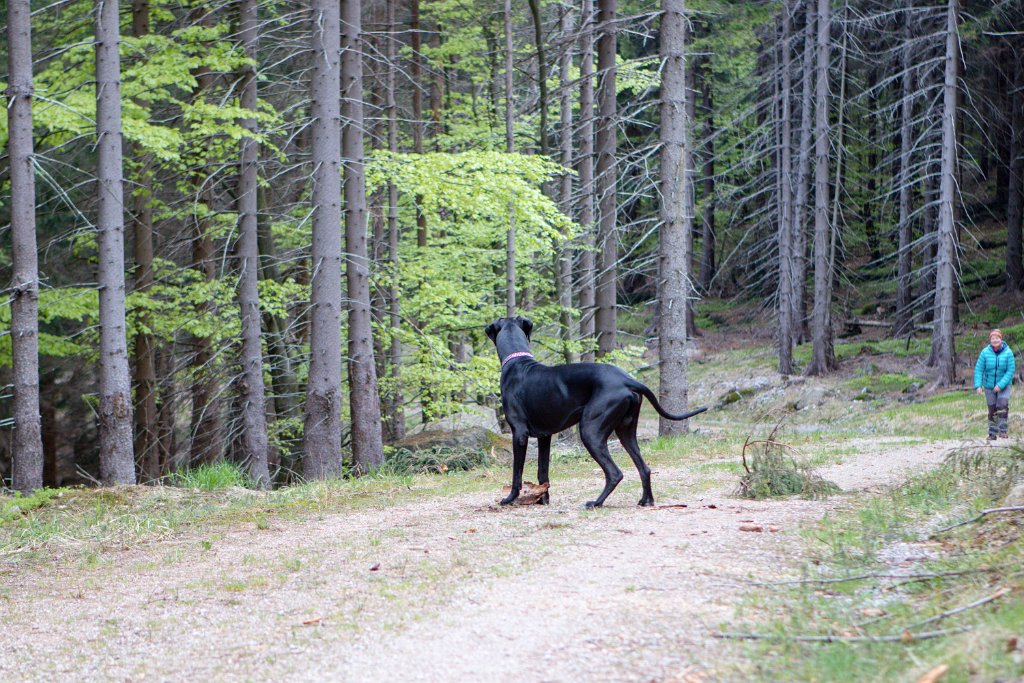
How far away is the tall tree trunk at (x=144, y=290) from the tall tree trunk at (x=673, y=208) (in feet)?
29.7

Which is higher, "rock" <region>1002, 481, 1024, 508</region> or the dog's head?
the dog's head

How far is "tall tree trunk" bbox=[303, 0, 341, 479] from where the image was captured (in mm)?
14227

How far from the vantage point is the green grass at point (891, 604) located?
3938 millimetres

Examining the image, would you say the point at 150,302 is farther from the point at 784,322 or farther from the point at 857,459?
the point at 784,322

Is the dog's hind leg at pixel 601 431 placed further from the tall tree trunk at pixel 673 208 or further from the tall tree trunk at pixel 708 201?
the tall tree trunk at pixel 708 201

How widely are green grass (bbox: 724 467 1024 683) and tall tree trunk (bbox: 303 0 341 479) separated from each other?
339 inches

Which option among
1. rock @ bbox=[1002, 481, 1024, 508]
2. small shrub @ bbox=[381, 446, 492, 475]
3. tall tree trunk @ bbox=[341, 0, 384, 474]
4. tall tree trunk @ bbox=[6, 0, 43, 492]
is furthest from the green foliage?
rock @ bbox=[1002, 481, 1024, 508]

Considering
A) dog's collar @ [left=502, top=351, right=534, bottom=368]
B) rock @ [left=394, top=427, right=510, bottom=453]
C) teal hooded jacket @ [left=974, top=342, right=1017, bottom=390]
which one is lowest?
rock @ [left=394, top=427, right=510, bottom=453]

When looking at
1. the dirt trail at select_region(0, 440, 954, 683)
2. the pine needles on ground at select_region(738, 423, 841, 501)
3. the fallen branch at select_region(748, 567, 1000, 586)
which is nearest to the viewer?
the dirt trail at select_region(0, 440, 954, 683)

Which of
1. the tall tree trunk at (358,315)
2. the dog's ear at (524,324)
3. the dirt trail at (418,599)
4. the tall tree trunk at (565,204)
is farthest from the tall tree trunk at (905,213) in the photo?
the dirt trail at (418,599)

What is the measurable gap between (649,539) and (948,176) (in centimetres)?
2103

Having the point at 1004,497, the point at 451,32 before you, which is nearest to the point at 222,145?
the point at 451,32

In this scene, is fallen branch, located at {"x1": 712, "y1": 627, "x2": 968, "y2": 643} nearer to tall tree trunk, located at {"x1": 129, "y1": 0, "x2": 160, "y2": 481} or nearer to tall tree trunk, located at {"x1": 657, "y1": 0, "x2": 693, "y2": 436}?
tall tree trunk, located at {"x1": 657, "y1": 0, "x2": 693, "y2": 436}

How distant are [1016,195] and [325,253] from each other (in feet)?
84.0
